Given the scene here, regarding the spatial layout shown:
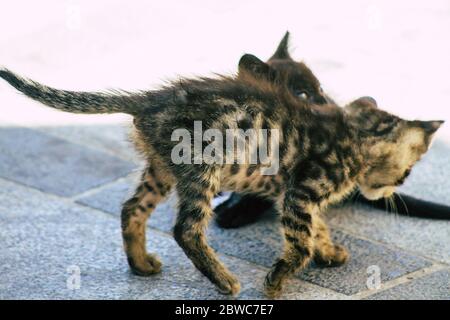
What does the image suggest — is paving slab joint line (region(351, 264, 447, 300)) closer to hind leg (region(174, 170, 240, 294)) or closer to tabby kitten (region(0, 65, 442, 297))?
tabby kitten (region(0, 65, 442, 297))

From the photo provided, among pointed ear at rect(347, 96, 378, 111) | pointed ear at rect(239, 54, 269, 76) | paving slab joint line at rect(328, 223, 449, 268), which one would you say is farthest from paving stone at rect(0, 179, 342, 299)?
pointed ear at rect(239, 54, 269, 76)

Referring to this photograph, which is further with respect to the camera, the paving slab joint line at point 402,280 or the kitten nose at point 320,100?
the kitten nose at point 320,100

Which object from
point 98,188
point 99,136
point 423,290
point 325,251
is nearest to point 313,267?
point 325,251

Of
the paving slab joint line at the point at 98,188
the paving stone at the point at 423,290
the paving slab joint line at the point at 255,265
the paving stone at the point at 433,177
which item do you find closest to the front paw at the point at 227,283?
the paving slab joint line at the point at 255,265

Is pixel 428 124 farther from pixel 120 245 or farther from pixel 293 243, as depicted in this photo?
pixel 120 245

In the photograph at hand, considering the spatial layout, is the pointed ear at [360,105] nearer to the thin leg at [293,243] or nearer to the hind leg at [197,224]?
the thin leg at [293,243]

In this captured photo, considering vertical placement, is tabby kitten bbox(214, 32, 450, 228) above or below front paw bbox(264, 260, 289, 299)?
above
